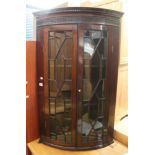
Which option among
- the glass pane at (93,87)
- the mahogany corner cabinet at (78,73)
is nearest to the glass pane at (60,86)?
the mahogany corner cabinet at (78,73)

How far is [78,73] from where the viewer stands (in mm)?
1604

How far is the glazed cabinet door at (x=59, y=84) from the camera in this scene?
5.28ft

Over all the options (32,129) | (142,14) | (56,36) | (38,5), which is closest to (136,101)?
(142,14)

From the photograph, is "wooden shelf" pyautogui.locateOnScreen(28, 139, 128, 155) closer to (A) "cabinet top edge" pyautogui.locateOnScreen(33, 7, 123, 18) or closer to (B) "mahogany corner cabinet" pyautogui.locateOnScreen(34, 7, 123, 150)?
(B) "mahogany corner cabinet" pyautogui.locateOnScreen(34, 7, 123, 150)

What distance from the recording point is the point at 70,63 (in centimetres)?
162

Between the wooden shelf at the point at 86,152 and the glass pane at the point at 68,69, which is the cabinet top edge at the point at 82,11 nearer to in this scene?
the glass pane at the point at 68,69

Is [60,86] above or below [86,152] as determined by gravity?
above

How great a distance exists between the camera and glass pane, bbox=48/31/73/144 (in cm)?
163

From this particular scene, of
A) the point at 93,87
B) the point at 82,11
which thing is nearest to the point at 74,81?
the point at 93,87

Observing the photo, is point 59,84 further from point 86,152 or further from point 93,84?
point 86,152

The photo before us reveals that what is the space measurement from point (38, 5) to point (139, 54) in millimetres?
2112

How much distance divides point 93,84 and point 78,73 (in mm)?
175

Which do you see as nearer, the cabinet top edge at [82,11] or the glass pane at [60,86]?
the cabinet top edge at [82,11]
